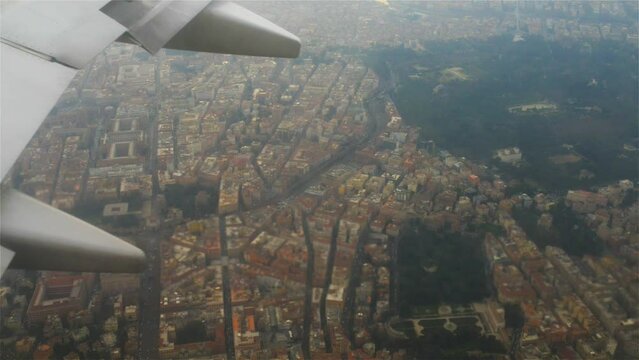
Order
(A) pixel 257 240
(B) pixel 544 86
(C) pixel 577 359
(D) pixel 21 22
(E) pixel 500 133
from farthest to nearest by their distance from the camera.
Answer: (B) pixel 544 86, (E) pixel 500 133, (A) pixel 257 240, (C) pixel 577 359, (D) pixel 21 22

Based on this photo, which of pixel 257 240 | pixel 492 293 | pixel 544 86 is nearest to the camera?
pixel 492 293

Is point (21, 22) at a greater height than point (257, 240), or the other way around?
point (21, 22)

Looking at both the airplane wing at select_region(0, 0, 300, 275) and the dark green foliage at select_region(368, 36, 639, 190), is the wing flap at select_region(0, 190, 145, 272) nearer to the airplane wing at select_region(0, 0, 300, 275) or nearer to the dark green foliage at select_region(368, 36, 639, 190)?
the airplane wing at select_region(0, 0, 300, 275)

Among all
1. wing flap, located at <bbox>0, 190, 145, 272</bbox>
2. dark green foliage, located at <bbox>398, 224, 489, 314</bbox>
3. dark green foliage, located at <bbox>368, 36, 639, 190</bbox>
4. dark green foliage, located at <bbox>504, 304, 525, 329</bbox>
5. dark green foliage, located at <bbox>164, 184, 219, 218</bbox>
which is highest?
wing flap, located at <bbox>0, 190, 145, 272</bbox>

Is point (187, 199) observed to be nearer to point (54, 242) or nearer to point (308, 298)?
point (308, 298)

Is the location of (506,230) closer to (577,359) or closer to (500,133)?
(577,359)

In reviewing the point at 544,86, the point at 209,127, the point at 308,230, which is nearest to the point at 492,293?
the point at 308,230

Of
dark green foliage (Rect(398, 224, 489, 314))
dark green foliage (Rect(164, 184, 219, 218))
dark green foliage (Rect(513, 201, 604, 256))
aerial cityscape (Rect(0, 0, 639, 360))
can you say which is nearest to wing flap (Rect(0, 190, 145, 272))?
aerial cityscape (Rect(0, 0, 639, 360))
